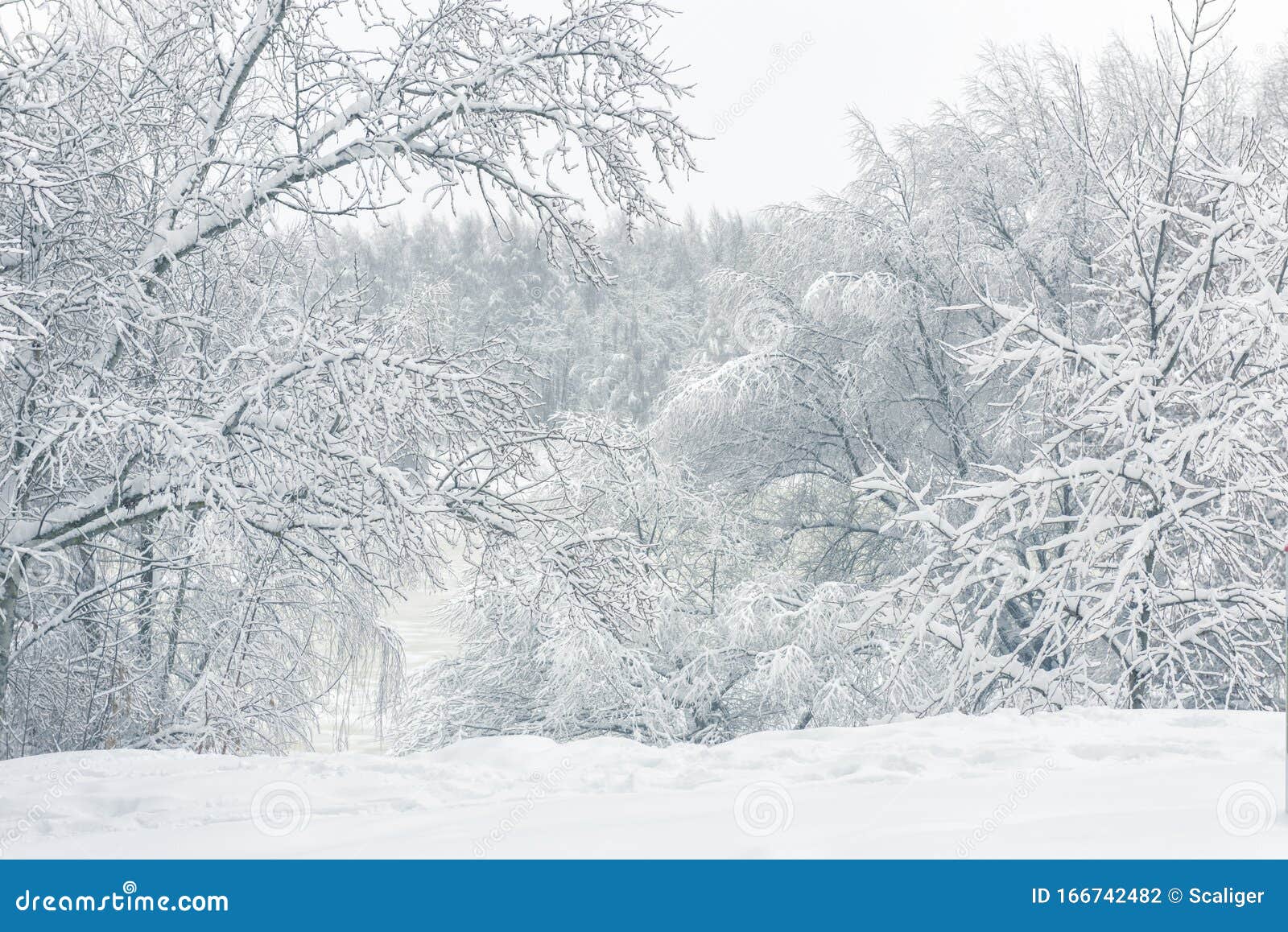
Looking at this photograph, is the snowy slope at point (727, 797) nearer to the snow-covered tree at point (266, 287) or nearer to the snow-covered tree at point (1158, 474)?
the snow-covered tree at point (266, 287)

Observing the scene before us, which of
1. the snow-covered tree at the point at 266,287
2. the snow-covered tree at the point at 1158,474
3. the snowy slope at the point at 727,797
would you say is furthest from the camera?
the snow-covered tree at the point at 1158,474

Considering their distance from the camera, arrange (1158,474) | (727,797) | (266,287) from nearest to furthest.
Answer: (727,797) → (266,287) → (1158,474)

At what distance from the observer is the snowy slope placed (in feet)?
11.7

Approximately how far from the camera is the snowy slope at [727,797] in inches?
141

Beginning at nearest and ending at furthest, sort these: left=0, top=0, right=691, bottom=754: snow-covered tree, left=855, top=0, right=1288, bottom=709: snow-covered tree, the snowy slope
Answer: the snowy slope, left=0, top=0, right=691, bottom=754: snow-covered tree, left=855, top=0, right=1288, bottom=709: snow-covered tree

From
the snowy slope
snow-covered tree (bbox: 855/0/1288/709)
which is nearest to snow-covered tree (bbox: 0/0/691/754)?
the snowy slope

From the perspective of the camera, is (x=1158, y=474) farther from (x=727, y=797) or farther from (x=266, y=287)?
(x=266, y=287)

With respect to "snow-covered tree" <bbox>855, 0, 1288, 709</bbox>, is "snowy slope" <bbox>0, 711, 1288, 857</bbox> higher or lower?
lower

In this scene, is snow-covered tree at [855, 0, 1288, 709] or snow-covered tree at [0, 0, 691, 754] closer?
snow-covered tree at [0, 0, 691, 754]

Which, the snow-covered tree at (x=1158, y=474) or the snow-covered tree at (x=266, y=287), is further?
the snow-covered tree at (x=1158, y=474)

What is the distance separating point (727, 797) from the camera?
4.27 meters

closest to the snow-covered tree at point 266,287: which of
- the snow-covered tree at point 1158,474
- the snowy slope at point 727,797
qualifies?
the snowy slope at point 727,797

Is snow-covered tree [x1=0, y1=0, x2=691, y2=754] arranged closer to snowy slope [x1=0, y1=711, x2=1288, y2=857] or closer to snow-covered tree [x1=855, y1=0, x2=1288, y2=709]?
snowy slope [x1=0, y1=711, x2=1288, y2=857]

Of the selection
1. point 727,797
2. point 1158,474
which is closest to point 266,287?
point 727,797
